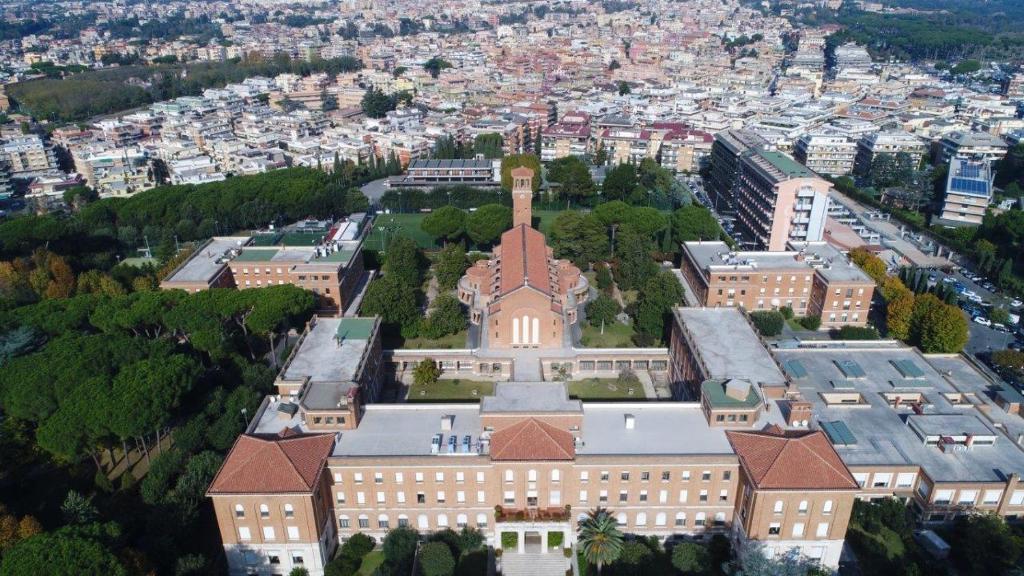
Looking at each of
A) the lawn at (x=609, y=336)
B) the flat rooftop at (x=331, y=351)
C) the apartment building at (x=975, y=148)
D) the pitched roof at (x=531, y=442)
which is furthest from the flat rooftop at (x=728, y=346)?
the apartment building at (x=975, y=148)

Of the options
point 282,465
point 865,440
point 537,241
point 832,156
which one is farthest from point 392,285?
point 832,156

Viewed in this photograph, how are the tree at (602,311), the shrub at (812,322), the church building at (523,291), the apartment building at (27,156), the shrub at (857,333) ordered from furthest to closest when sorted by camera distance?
the apartment building at (27,156), the shrub at (812,322), the tree at (602,311), the shrub at (857,333), the church building at (523,291)

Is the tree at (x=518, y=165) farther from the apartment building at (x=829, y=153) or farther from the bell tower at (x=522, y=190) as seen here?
the apartment building at (x=829, y=153)

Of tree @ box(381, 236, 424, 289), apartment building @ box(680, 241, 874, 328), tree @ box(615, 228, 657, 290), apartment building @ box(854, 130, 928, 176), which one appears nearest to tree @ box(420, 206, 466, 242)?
tree @ box(381, 236, 424, 289)

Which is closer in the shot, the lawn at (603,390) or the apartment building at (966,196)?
the lawn at (603,390)

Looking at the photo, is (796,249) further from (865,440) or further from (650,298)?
(865,440)

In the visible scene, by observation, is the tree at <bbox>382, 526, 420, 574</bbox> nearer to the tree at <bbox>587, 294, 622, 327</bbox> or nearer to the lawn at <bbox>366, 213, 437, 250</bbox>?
the tree at <bbox>587, 294, 622, 327</bbox>

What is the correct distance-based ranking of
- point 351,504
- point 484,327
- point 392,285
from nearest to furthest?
1. point 351,504
2. point 484,327
3. point 392,285
